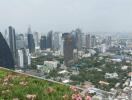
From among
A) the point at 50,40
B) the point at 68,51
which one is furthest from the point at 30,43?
the point at 68,51

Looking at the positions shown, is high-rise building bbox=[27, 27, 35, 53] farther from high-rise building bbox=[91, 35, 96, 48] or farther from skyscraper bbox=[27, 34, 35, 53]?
high-rise building bbox=[91, 35, 96, 48]

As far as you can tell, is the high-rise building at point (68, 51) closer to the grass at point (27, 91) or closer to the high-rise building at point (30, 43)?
the high-rise building at point (30, 43)

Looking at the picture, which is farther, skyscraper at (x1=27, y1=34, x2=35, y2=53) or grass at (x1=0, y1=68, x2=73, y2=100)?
skyscraper at (x1=27, y1=34, x2=35, y2=53)

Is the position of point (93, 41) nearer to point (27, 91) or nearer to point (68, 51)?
point (68, 51)

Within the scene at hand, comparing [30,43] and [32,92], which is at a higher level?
[32,92]

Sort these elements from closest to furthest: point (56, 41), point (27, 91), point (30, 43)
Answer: point (27, 91)
point (30, 43)
point (56, 41)

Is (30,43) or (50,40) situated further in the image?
(50,40)

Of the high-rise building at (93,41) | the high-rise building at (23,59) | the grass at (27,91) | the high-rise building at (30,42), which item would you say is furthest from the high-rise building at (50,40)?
the grass at (27,91)

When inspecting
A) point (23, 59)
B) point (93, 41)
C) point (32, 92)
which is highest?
point (32, 92)

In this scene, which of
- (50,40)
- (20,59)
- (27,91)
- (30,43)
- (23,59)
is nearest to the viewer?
A: (27,91)

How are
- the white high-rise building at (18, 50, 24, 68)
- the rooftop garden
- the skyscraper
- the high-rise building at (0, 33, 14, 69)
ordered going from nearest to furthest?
the rooftop garden, the high-rise building at (0, 33, 14, 69), the white high-rise building at (18, 50, 24, 68), the skyscraper

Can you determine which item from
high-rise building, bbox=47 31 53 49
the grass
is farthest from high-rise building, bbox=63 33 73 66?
the grass
